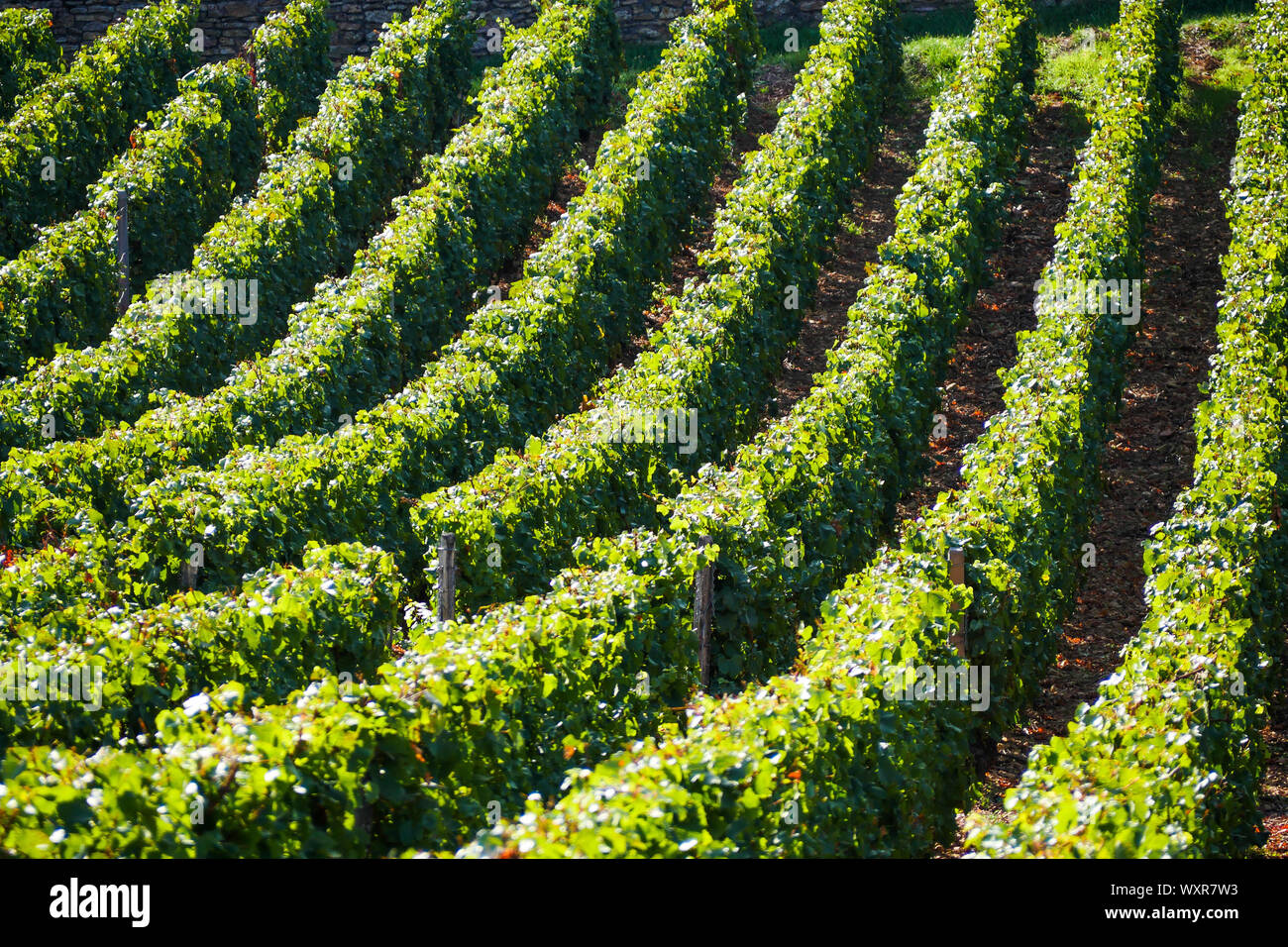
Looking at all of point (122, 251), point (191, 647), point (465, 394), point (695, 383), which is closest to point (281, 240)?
point (122, 251)

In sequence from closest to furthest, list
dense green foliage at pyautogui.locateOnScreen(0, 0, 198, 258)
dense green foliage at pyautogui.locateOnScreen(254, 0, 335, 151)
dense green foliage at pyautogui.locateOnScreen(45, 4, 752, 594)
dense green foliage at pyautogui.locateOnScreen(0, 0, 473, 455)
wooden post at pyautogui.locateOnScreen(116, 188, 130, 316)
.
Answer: dense green foliage at pyautogui.locateOnScreen(45, 4, 752, 594) → dense green foliage at pyautogui.locateOnScreen(0, 0, 473, 455) → wooden post at pyautogui.locateOnScreen(116, 188, 130, 316) → dense green foliage at pyautogui.locateOnScreen(0, 0, 198, 258) → dense green foliage at pyautogui.locateOnScreen(254, 0, 335, 151)

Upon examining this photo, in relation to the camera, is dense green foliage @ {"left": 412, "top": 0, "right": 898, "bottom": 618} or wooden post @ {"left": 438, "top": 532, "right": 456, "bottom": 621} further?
dense green foliage @ {"left": 412, "top": 0, "right": 898, "bottom": 618}

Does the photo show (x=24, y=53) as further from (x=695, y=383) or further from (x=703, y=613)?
(x=703, y=613)

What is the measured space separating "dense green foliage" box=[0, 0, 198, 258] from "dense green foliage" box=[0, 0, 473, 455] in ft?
7.81

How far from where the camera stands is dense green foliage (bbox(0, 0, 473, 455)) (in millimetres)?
12984

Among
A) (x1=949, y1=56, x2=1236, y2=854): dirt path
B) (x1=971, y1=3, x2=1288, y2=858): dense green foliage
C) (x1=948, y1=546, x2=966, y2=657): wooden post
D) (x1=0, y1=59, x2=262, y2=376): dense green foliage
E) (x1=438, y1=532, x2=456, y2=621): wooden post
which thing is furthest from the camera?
(x1=0, y1=59, x2=262, y2=376): dense green foliage

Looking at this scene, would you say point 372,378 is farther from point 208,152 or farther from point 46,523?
point 208,152

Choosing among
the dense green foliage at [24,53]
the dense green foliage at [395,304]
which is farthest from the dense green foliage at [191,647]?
the dense green foliage at [24,53]

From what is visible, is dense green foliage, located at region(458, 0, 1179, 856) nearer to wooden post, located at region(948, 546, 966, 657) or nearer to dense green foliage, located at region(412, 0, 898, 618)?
wooden post, located at region(948, 546, 966, 657)

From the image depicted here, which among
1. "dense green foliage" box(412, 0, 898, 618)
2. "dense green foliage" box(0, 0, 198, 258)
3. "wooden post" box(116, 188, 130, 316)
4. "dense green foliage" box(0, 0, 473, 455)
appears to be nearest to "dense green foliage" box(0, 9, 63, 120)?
"dense green foliage" box(0, 0, 198, 258)

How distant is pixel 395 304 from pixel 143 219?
4.19 meters

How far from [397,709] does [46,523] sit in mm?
5246

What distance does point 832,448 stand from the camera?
11.6 m
